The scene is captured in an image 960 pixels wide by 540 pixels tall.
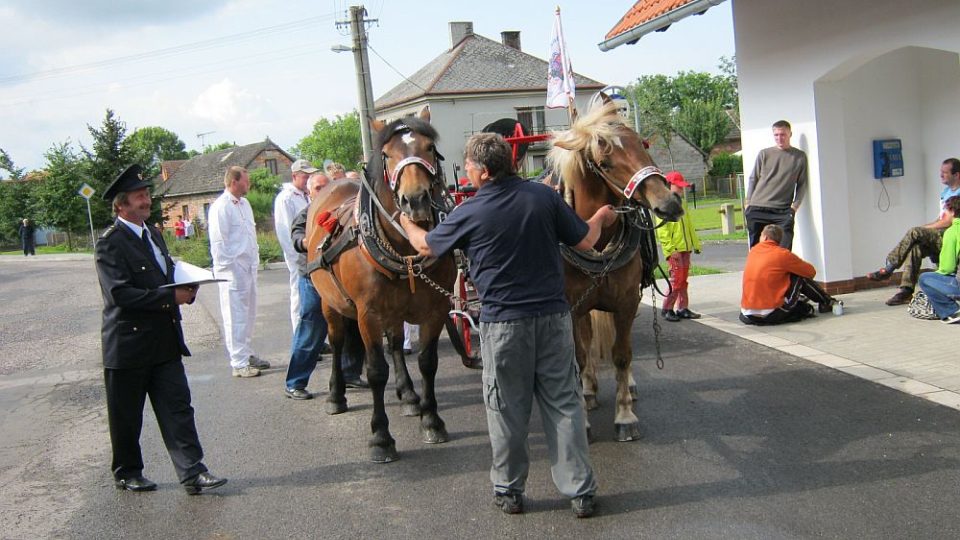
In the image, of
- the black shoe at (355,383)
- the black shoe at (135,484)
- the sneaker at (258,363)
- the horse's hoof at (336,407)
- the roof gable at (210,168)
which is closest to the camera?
the black shoe at (135,484)

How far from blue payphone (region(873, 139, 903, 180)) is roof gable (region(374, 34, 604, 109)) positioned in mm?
34952

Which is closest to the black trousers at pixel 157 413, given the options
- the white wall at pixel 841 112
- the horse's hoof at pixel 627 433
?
the horse's hoof at pixel 627 433

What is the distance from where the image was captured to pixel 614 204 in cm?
441

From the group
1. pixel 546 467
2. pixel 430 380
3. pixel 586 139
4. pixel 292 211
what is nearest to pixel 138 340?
pixel 430 380

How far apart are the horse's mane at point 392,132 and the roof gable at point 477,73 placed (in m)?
38.2

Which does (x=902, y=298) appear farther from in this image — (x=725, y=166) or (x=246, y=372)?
(x=725, y=166)

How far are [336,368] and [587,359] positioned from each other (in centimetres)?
200

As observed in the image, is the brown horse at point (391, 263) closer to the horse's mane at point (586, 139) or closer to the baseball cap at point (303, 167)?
Answer: the horse's mane at point (586, 139)

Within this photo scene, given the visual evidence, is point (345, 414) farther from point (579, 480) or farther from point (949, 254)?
point (949, 254)

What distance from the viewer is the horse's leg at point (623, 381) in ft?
15.3

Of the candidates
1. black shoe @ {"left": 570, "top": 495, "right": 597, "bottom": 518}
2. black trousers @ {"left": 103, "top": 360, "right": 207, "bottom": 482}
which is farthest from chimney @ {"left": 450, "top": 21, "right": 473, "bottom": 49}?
black shoe @ {"left": 570, "top": 495, "right": 597, "bottom": 518}

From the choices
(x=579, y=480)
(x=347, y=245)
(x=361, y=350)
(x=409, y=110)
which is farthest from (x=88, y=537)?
(x=409, y=110)

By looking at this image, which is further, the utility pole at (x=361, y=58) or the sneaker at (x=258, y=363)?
the utility pole at (x=361, y=58)

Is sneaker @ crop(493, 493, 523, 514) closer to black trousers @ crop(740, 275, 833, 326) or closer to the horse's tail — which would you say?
the horse's tail
